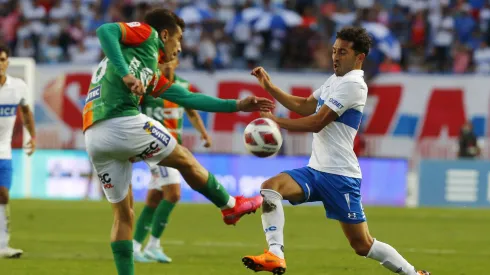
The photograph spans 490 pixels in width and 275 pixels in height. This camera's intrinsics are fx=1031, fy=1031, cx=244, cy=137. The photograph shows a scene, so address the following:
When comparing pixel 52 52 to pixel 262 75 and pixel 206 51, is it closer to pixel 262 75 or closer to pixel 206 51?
pixel 206 51

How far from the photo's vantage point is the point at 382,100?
26.0m

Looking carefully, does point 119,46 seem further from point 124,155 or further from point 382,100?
point 382,100

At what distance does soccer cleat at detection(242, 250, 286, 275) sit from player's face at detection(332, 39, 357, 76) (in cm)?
190

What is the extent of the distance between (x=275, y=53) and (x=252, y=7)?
4.98 ft

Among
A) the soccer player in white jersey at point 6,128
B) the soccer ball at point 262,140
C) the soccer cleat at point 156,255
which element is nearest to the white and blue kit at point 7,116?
the soccer player in white jersey at point 6,128

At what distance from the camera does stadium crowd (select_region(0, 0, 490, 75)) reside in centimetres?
2733

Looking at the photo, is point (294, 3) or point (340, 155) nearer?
point (340, 155)

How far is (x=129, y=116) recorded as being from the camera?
8.59m

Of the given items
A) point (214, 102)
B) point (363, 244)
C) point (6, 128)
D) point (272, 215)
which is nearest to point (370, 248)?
point (363, 244)

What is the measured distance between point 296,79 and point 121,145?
58.5ft

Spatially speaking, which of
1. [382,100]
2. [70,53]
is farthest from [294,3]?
[70,53]

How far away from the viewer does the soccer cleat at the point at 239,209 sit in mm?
9117

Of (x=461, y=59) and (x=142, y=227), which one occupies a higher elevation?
(x=461, y=59)

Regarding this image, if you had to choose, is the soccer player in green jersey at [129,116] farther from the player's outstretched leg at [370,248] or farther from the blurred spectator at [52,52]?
the blurred spectator at [52,52]
